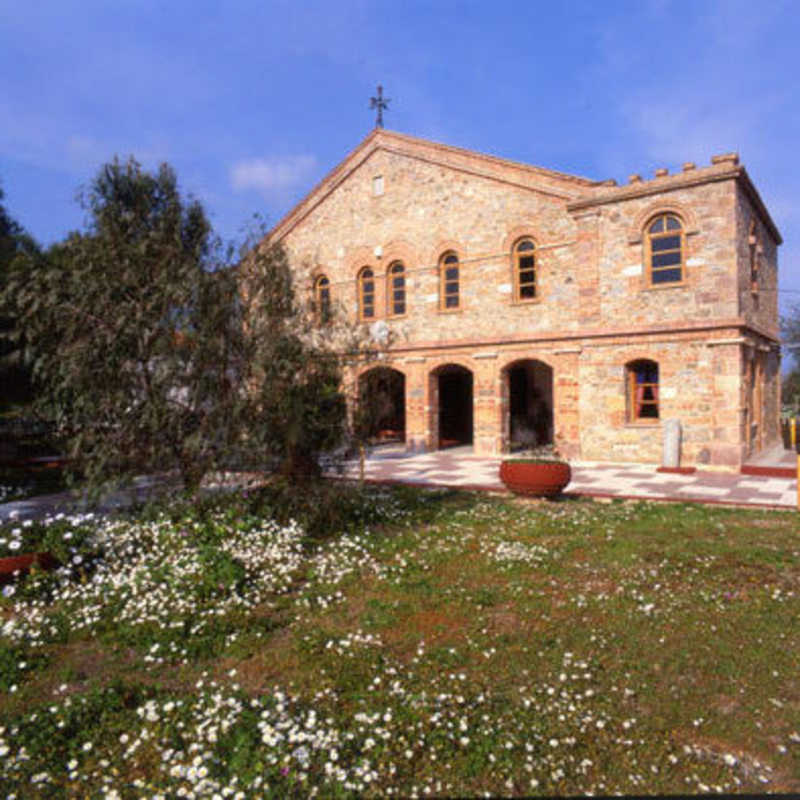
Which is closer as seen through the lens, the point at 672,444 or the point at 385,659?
the point at 385,659

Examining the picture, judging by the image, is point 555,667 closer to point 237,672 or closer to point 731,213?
point 237,672

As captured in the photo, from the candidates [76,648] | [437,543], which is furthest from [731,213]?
[76,648]

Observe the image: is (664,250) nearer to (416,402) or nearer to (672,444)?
(672,444)

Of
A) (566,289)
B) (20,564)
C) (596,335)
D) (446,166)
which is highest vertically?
(446,166)

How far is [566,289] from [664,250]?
8.29ft

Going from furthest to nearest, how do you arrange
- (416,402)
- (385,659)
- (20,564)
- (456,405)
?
(456,405)
(416,402)
(20,564)
(385,659)

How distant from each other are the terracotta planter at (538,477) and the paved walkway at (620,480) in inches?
41.1

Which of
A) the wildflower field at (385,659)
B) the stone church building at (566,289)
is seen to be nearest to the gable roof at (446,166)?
the stone church building at (566,289)

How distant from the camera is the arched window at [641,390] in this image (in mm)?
14508

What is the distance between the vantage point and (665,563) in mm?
6441

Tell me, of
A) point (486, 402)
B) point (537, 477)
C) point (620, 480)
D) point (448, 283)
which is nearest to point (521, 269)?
point (448, 283)

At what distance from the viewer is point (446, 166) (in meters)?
17.0

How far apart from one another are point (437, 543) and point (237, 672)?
3.64m

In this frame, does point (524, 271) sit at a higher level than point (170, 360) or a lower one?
higher
